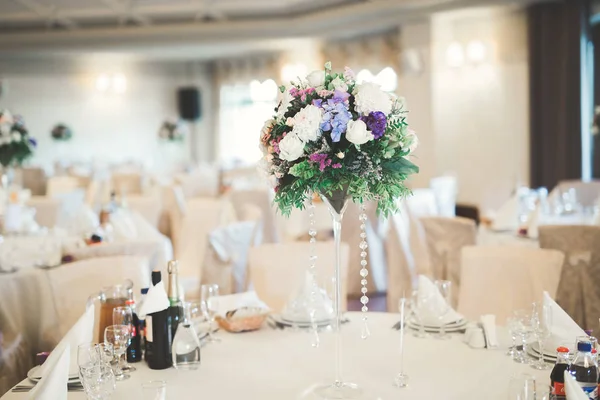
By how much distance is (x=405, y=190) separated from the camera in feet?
6.70

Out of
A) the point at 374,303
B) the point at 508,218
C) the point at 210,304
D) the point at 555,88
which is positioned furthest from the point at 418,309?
the point at 555,88

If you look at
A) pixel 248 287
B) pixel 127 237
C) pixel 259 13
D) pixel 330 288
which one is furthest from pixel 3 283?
pixel 259 13

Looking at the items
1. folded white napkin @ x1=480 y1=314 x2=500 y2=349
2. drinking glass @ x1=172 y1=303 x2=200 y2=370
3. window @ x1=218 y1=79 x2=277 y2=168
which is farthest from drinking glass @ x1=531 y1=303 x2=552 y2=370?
window @ x1=218 y1=79 x2=277 y2=168

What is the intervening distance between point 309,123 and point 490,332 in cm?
107

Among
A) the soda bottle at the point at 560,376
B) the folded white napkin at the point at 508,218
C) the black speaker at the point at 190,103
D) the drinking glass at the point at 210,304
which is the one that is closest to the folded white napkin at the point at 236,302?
the drinking glass at the point at 210,304

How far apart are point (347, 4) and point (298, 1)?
804mm

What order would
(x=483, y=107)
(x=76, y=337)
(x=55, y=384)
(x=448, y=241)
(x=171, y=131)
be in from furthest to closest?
(x=171, y=131), (x=483, y=107), (x=448, y=241), (x=76, y=337), (x=55, y=384)

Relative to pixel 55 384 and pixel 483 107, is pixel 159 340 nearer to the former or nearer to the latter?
pixel 55 384

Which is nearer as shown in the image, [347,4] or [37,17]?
[347,4]

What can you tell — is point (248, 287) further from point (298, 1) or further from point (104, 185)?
point (298, 1)

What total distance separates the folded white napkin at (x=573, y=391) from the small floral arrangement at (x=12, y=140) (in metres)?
5.35

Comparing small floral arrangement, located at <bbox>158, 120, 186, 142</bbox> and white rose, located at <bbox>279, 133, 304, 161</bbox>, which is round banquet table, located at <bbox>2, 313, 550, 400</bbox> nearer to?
white rose, located at <bbox>279, 133, 304, 161</bbox>

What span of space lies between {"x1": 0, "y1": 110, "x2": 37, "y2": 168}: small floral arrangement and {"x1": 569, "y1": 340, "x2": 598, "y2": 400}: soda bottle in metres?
5.27

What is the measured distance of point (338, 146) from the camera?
1.94 meters
